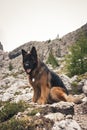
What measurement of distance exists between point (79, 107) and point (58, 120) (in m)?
3.11

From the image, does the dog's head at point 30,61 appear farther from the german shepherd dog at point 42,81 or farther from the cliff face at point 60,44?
the cliff face at point 60,44

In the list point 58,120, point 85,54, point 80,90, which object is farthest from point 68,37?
point 58,120

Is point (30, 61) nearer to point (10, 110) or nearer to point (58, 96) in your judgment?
point (58, 96)

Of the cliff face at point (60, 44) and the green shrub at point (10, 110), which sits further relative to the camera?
the cliff face at point (60, 44)

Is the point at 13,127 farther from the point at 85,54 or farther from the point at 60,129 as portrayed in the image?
the point at 85,54

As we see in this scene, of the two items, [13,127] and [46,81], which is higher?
[46,81]

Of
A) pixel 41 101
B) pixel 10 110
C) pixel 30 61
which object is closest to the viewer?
pixel 10 110

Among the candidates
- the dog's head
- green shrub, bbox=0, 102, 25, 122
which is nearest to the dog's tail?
the dog's head

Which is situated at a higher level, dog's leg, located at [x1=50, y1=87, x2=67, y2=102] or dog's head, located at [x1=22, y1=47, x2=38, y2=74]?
dog's head, located at [x1=22, y1=47, x2=38, y2=74]

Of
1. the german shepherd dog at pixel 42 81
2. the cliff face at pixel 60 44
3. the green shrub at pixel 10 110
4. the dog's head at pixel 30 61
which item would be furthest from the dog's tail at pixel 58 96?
the cliff face at pixel 60 44

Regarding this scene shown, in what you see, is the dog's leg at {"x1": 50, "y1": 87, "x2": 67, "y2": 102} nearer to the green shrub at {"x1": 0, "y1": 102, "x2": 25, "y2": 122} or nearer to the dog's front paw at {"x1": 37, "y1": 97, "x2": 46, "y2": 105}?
the dog's front paw at {"x1": 37, "y1": 97, "x2": 46, "y2": 105}

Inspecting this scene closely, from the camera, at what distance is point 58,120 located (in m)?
11.4

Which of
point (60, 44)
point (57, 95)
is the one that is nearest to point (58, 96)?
point (57, 95)

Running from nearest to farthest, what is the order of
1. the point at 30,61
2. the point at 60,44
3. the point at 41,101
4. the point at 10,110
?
1. the point at 10,110
2. the point at 30,61
3. the point at 41,101
4. the point at 60,44
